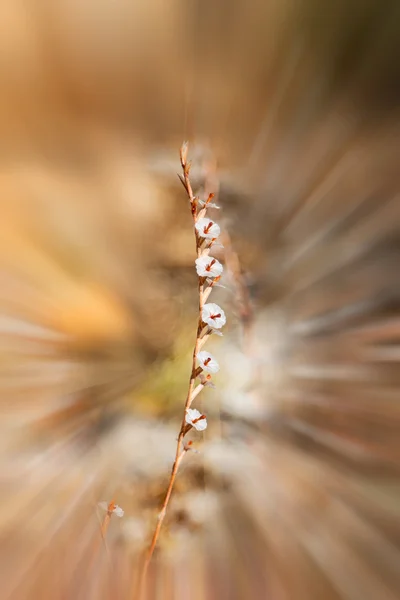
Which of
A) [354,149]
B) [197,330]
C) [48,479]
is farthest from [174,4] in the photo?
[48,479]

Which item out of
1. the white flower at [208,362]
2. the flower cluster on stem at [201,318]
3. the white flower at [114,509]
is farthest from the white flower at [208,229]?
the white flower at [114,509]

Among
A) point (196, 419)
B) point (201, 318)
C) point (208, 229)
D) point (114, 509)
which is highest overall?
point (208, 229)

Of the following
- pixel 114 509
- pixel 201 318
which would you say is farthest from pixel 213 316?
pixel 114 509

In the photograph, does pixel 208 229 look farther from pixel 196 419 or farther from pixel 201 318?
pixel 196 419

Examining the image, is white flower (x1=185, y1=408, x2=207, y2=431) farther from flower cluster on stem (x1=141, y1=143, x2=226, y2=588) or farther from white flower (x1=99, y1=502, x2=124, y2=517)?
white flower (x1=99, y1=502, x2=124, y2=517)

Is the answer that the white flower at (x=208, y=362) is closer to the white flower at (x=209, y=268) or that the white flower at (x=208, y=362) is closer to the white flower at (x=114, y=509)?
the white flower at (x=209, y=268)

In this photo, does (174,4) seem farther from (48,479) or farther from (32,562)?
(32,562)
